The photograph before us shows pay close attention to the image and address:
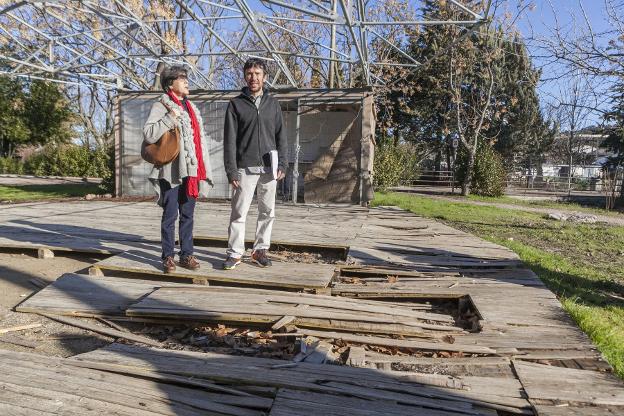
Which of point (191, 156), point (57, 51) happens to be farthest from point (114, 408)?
point (57, 51)

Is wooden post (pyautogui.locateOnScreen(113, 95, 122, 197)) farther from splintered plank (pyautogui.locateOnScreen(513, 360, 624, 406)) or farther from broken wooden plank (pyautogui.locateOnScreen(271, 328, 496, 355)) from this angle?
splintered plank (pyautogui.locateOnScreen(513, 360, 624, 406))

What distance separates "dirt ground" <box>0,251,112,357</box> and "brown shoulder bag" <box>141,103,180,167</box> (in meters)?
1.35

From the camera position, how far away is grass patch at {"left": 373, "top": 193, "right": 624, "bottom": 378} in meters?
3.17

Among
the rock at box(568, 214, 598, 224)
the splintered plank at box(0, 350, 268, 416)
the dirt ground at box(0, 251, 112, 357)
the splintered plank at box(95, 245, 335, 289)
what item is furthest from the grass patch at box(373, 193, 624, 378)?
the dirt ground at box(0, 251, 112, 357)

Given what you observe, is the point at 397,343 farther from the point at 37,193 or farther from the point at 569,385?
the point at 37,193

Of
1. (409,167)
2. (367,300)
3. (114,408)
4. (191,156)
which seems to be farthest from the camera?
(409,167)

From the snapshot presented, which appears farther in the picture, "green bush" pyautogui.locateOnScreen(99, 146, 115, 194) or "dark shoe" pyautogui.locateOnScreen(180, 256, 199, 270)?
"green bush" pyautogui.locateOnScreen(99, 146, 115, 194)

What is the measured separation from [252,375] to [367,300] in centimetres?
156

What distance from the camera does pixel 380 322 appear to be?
298 centimetres

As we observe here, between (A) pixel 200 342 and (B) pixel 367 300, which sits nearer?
(A) pixel 200 342

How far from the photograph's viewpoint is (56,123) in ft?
91.4

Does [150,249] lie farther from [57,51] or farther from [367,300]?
[57,51]

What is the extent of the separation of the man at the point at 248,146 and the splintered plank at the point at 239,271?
16cm

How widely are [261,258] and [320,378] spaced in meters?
2.19
